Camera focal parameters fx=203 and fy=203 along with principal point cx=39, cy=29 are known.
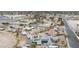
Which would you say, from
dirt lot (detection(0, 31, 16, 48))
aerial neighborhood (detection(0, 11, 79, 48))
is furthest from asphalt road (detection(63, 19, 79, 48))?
dirt lot (detection(0, 31, 16, 48))

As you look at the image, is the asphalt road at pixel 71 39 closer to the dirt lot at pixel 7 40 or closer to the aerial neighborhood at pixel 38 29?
the aerial neighborhood at pixel 38 29

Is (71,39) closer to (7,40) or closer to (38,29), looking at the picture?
(38,29)

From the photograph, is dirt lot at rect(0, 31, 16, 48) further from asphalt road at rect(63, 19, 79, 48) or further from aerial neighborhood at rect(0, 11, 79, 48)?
asphalt road at rect(63, 19, 79, 48)

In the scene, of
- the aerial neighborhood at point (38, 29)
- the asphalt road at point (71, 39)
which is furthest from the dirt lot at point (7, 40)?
the asphalt road at point (71, 39)

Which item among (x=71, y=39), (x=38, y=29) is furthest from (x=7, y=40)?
(x=71, y=39)
